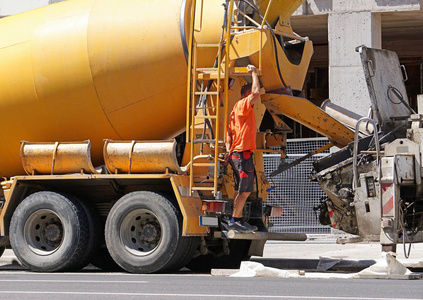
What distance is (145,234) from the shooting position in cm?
1016

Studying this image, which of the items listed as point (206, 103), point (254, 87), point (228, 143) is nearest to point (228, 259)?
point (228, 143)

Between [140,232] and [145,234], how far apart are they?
0.25ft

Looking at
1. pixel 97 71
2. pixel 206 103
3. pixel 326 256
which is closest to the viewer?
pixel 206 103

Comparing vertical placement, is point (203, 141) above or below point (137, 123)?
below

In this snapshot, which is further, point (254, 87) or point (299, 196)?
point (299, 196)

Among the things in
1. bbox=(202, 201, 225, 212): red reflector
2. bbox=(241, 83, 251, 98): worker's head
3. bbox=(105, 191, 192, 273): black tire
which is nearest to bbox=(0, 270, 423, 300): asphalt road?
bbox=(105, 191, 192, 273): black tire

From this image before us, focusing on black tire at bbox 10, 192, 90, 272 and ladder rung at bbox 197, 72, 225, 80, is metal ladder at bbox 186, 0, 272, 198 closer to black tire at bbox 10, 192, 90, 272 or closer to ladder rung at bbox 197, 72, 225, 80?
ladder rung at bbox 197, 72, 225, 80

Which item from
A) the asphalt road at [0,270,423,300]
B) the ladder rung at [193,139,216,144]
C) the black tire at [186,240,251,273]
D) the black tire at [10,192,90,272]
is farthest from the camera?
the black tire at [186,240,251,273]

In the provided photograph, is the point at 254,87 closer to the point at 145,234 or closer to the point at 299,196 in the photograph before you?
the point at 145,234

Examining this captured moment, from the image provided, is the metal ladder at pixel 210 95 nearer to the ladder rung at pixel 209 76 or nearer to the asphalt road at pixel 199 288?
the ladder rung at pixel 209 76

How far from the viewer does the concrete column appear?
1731 centimetres

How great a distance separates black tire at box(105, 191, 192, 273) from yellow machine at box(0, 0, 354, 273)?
14 mm

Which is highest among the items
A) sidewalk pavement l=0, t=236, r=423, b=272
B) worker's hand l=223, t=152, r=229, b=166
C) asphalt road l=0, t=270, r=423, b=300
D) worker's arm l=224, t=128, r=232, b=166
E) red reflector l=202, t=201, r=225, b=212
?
worker's arm l=224, t=128, r=232, b=166

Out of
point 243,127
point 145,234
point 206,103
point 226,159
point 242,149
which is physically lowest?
point 145,234
